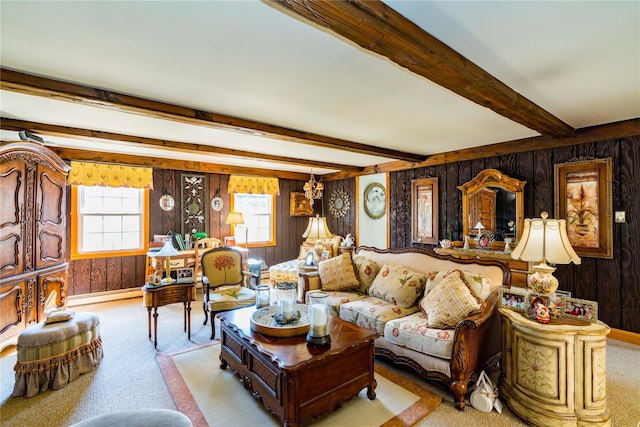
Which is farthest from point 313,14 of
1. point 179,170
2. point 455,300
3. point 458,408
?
point 179,170

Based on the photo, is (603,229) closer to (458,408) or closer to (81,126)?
(458,408)

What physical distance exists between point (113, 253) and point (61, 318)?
2.65m

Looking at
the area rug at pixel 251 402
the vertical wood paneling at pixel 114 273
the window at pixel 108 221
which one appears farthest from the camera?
the vertical wood paneling at pixel 114 273

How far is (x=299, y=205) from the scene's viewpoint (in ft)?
23.0

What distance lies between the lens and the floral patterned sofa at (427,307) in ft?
7.46

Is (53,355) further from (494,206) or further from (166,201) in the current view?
(494,206)

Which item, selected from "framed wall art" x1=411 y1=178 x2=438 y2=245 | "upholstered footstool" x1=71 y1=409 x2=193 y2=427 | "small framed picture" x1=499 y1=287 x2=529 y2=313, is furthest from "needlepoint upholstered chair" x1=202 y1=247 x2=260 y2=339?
"framed wall art" x1=411 y1=178 x2=438 y2=245

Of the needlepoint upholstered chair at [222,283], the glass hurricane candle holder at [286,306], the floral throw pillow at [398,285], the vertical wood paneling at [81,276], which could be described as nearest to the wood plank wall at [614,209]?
the floral throw pillow at [398,285]

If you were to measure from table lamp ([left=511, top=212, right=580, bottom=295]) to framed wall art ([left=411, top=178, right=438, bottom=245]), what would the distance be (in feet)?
9.08

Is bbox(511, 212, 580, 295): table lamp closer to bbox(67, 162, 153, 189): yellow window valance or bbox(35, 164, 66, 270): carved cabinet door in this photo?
bbox(35, 164, 66, 270): carved cabinet door

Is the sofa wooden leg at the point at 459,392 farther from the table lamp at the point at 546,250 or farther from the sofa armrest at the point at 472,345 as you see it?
the table lamp at the point at 546,250

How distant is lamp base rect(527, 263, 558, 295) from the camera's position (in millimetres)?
2135

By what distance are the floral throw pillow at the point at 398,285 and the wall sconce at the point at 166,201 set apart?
3937 mm

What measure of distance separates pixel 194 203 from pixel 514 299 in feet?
17.0
